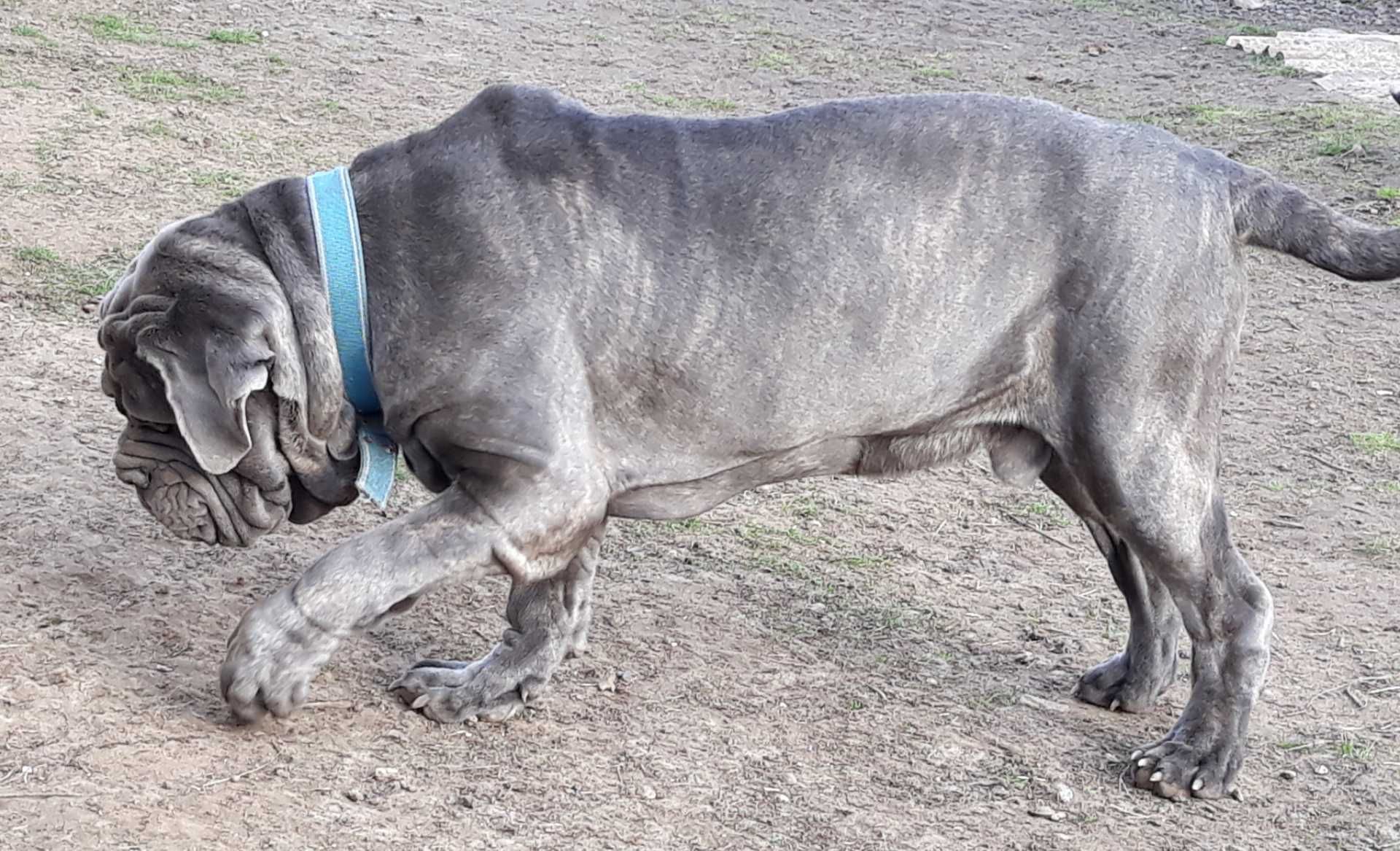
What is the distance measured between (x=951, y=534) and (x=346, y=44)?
7396 millimetres

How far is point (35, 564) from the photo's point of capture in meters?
4.86

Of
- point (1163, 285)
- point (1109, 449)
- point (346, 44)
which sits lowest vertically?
point (346, 44)

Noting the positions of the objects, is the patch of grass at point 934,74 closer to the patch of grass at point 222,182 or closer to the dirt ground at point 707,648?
the dirt ground at point 707,648

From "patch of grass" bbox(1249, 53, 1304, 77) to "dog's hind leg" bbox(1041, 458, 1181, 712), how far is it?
8983mm

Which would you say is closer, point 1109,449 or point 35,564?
point 1109,449

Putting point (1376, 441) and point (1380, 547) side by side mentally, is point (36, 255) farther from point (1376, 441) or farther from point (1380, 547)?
point (1376, 441)

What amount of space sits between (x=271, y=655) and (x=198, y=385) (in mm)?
687

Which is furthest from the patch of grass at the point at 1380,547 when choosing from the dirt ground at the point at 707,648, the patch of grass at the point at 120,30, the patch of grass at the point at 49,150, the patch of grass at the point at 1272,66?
the patch of grass at the point at 120,30

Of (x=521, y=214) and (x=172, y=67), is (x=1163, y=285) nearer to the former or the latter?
(x=521, y=214)

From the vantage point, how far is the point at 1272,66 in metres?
13.1

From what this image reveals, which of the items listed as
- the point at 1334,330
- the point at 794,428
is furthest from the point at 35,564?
the point at 1334,330

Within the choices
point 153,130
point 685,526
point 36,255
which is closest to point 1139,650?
point 685,526

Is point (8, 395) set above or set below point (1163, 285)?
below

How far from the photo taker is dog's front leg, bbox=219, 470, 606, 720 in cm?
406
